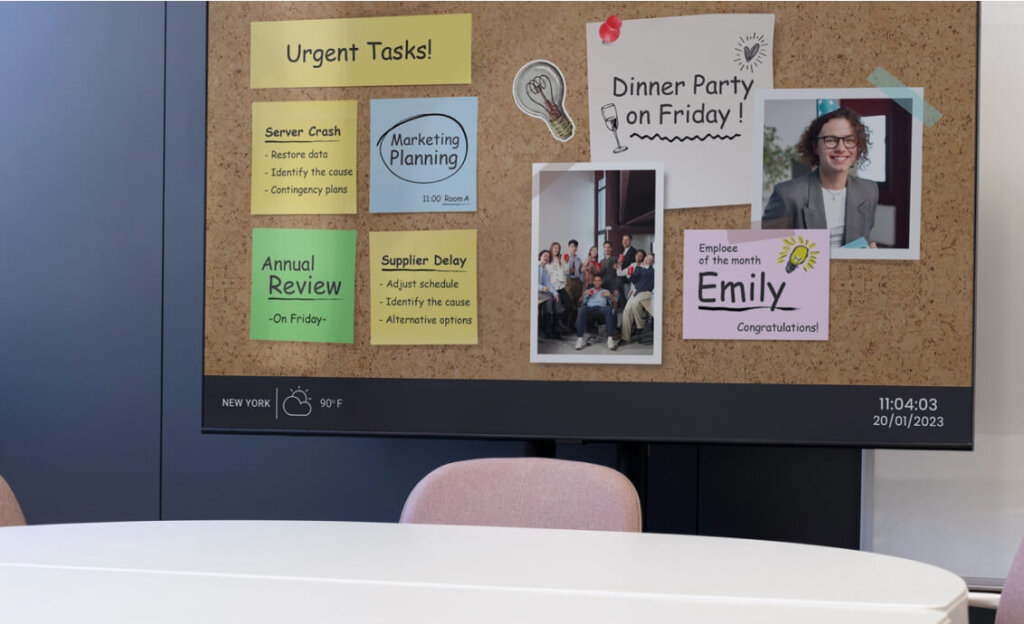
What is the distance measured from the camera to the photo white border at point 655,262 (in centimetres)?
226

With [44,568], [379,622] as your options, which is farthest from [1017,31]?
[44,568]

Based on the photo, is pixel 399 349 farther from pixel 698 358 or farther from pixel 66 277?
pixel 66 277

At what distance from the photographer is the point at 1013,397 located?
2479 millimetres

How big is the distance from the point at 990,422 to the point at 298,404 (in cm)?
193

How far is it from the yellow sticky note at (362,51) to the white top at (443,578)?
135 cm

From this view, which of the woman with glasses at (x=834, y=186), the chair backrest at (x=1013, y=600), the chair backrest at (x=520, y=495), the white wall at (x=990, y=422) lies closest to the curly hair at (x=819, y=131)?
the woman with glasses at (x=834, y=186)

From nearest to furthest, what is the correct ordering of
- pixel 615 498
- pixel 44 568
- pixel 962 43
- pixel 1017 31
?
pixel 44 568 → pixel 615 498 → pixel 962 43 → pixel 1017 31

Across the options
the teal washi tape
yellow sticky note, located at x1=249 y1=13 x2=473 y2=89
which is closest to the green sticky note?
yellow sticky note, located at x1=249 y1=13 x2=473 y2=89

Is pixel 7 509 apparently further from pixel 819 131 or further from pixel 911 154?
pixel 911 154

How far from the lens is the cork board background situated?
2.15m

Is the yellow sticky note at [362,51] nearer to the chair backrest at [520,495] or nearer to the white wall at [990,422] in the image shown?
the chair backrest at [520,495]

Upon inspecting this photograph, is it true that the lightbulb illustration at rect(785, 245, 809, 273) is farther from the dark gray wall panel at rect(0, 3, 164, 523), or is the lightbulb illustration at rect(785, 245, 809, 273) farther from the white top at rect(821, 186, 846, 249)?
the dark gray wall panel at rect(0, 3, 164, 523)

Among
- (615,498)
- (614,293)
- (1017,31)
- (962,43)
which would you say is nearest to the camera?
(615,498)

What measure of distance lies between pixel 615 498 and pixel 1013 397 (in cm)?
147
